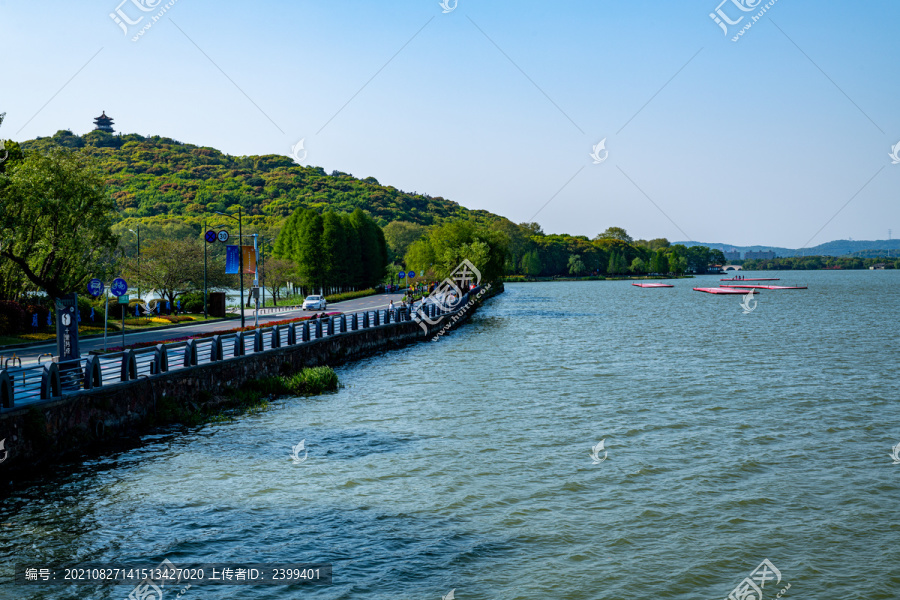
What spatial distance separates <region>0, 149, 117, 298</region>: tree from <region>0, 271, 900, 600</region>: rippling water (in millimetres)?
22029

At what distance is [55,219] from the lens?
1663 inches

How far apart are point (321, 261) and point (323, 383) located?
65.4 metres

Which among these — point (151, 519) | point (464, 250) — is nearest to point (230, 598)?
point (151, 519)

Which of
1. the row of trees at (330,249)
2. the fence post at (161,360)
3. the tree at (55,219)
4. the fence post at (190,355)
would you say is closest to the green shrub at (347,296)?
the row of trees at (330,249)

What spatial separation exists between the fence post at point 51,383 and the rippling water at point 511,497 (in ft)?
6.62

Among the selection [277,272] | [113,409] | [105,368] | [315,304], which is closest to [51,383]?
[113,409]

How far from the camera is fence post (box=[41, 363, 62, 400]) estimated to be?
17797 millimetres

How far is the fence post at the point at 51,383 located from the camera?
1780 cm

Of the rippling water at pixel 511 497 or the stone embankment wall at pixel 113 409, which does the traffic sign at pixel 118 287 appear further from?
the rippling water at pixel 511 497

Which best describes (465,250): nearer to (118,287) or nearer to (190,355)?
(118,287)

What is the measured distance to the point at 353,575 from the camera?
1227cm

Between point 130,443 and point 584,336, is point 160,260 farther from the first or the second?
point 130,443

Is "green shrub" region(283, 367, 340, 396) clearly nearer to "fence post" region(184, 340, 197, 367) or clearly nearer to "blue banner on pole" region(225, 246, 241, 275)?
"fence post" region(184, 340, 197, 367)

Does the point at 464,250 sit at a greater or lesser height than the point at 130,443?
greater
